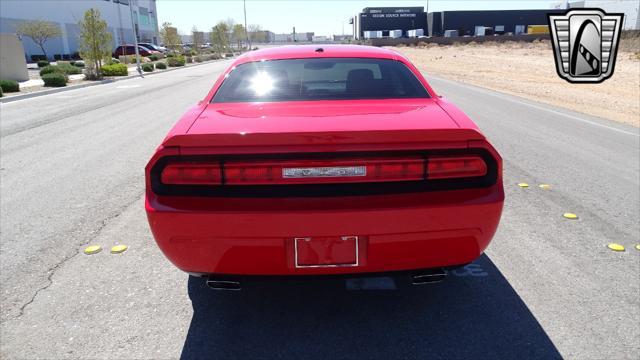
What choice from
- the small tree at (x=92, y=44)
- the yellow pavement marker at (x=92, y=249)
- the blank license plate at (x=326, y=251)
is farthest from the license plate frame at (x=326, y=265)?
the small tree at (x=92, y=44)

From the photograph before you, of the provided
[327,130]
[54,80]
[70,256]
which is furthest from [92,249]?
[54,80]

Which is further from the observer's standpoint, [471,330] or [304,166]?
[471,330]

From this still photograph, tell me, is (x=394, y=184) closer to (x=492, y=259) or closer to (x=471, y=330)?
(x=471, y=330)

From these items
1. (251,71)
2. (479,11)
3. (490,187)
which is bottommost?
(490,187)

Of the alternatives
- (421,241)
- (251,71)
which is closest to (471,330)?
(421,241)

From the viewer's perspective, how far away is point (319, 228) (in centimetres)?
233

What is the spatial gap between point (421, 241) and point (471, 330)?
749 mm

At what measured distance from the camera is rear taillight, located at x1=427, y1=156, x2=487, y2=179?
→ 243cm

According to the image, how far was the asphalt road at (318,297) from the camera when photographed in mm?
2619

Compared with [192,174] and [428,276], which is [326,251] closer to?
[428,276]

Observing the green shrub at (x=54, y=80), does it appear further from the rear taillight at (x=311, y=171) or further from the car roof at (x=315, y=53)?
the rear taillight at (x=311, y=171)

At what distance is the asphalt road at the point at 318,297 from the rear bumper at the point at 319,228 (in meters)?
0.39

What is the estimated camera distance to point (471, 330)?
2746 mm

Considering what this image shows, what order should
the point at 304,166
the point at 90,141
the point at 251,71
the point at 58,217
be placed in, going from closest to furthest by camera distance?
the point at 304,166 → the point at 251,71 → the point at 58,217 → the point at 90,141
